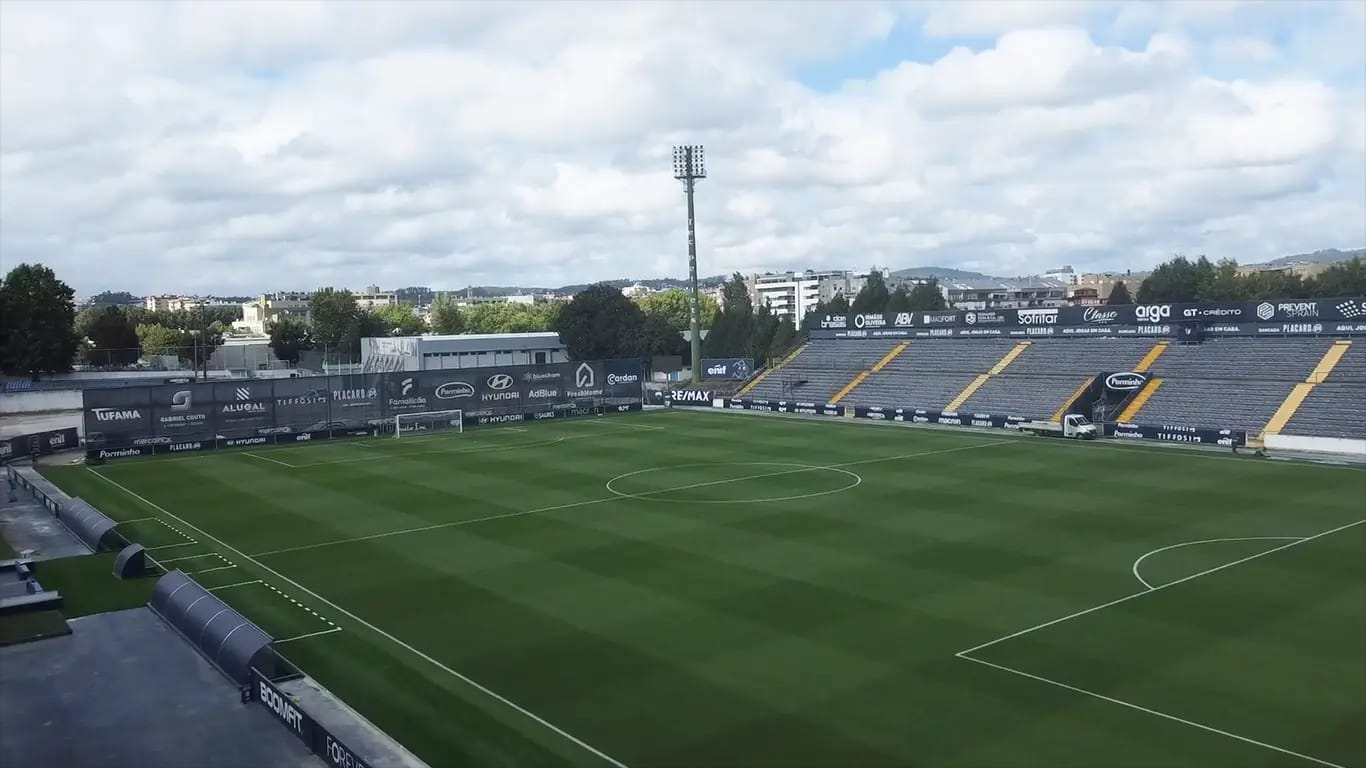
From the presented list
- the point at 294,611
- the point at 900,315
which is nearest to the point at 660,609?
the point at 294,611

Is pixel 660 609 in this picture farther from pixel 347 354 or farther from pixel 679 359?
pixel 347 354

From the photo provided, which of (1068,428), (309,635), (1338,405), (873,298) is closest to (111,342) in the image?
(873,298)

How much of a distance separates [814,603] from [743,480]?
1549 centimetres

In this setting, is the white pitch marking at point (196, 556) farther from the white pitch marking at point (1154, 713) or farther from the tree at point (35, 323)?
the tree at point (35, 323)

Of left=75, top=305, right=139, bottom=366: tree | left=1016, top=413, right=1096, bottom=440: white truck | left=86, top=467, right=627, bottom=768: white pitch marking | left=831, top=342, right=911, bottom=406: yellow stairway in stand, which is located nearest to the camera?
left=86, top=467, right=627, bottom=768: white pitch marking

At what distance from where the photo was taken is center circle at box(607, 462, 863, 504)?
33.3 m

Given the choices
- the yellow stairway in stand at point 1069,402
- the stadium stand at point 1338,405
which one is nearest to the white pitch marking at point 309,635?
the yellow stairway in stand at point 1069,402

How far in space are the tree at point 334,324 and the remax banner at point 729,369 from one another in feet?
165

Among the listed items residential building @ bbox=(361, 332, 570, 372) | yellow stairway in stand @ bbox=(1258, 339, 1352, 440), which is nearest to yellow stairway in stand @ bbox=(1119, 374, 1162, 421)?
yellow stairway in stand @ bbox=(1258, 339, 1352, 440)

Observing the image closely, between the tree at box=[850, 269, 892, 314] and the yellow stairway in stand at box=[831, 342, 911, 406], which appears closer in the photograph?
the yellow stairway in stand at box=[831, 342, 911, 406]

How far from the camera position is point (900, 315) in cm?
6862

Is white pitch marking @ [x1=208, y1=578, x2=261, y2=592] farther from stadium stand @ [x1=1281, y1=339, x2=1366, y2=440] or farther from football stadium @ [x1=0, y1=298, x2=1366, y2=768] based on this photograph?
stadium stand @ [x1=1281, y1=339, x2=1366, y2=440]

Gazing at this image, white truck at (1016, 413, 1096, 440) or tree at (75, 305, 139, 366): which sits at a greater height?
tree at (75, 305, 139, 366)

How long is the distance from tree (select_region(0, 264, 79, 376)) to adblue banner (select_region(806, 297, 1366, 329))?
6057 cm
